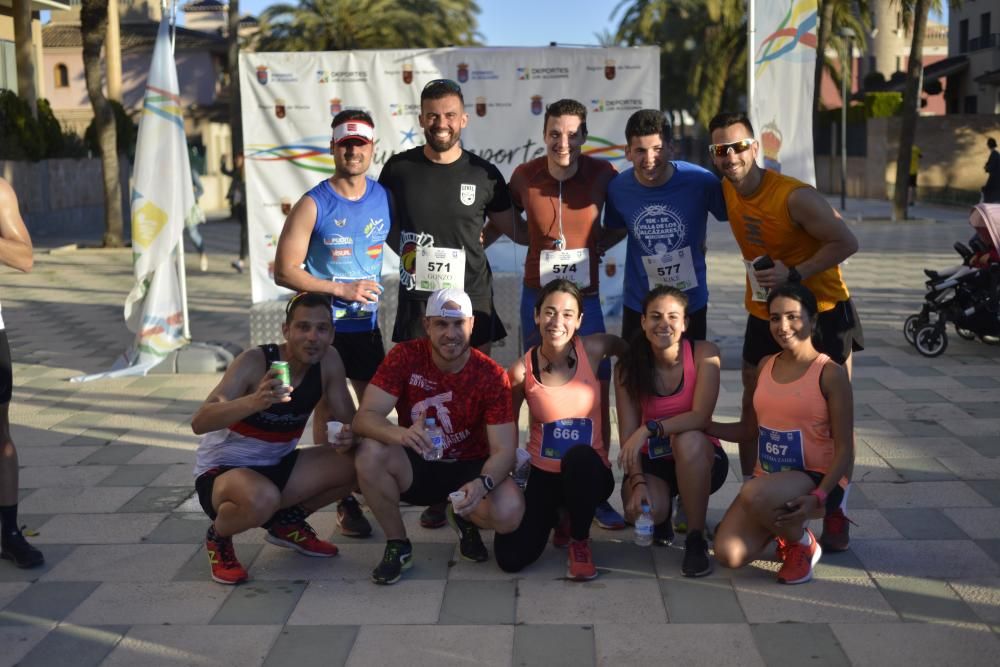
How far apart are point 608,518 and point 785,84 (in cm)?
427

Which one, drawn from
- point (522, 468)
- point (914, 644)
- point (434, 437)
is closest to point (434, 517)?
point (522, 468)

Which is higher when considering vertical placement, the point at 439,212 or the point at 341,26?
the point at 341,26

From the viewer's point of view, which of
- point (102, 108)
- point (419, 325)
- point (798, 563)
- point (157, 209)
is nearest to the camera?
point (798, 563)

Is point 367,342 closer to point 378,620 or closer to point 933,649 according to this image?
point 378,620

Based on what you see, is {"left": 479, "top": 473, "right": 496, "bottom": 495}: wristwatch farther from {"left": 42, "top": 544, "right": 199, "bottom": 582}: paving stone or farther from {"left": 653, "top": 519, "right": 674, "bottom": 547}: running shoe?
{"left": 42, "top": 544, "right": 199, "bottom": 582}: paving stone

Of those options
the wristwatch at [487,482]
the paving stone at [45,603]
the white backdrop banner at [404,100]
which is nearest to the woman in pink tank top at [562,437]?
the wristwatch at [487,482]

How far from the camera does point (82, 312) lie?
13.0 metres

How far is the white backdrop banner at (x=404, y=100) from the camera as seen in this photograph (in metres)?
9.59

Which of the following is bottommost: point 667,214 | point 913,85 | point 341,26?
point 667,214

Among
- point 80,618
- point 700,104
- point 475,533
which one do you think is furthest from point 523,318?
point 700,104

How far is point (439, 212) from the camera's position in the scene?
525cm

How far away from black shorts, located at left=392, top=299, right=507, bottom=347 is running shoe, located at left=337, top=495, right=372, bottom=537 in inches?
30.3

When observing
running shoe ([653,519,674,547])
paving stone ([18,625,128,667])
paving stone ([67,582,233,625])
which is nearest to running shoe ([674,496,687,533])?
running shoe ([653,519,674,547])

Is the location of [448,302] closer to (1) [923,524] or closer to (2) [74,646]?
(2) [74,646]
